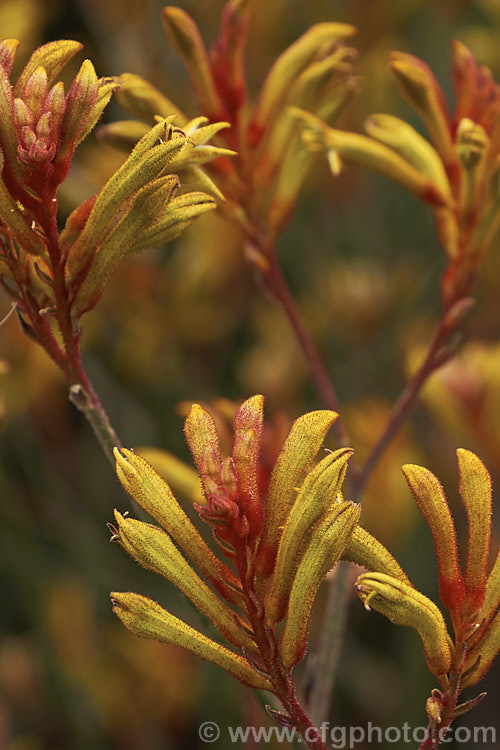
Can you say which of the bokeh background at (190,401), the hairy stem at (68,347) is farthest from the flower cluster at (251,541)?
the bokeh background at (190,401)

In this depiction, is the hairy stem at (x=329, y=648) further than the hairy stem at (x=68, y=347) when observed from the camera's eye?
Yes

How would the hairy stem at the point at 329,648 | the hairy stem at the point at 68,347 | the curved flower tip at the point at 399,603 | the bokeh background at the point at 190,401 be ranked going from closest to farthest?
the curved flower tip at the point at 399,603 < the hairy stem at the point at 68,347 < the hairy stem at the point at 329,648 < the bokeh background at the point at 190,401

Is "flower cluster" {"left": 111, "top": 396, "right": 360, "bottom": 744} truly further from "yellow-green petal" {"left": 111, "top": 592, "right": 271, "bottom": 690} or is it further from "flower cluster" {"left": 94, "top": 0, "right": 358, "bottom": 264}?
"flower cluster" {"left": 94, "top": 0, "right": 358, "bottom": 264}

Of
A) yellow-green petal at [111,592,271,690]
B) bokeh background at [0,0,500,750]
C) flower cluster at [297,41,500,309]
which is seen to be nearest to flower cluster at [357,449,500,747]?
yellow-green petal at [111,592,271,690]

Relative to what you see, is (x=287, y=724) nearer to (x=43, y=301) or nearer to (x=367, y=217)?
(x=43, y=301)

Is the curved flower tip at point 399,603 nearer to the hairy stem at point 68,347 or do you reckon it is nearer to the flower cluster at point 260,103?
the hairy stem at point 68,347

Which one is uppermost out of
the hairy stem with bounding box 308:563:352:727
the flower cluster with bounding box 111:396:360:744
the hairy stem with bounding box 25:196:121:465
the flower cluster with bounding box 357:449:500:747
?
the hairy stem with bounding box 25:196:121:465

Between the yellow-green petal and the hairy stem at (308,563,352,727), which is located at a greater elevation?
the yellow-green petal

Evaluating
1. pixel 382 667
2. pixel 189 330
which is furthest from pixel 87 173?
pixel 382 667
